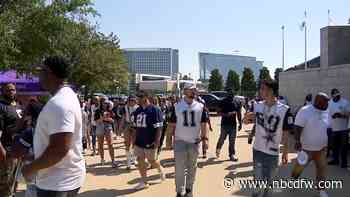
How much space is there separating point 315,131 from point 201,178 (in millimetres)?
3016

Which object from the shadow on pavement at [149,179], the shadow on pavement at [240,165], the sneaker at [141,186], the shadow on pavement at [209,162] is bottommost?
the shadow on pavement at [149,179]

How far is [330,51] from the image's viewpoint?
692 inches

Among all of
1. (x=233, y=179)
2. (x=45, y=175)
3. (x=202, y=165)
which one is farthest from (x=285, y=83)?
(x=45, y=175)

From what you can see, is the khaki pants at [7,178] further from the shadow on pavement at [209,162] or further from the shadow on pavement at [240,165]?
the shadow on pavement at [240,165]

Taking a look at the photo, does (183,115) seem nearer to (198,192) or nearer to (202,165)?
(198,192)

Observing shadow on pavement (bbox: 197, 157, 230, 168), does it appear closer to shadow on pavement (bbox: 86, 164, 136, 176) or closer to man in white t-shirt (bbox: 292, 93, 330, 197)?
shadow on pavement (bbox: 86, 164, 136, 176)

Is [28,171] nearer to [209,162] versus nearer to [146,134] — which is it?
[146,134]

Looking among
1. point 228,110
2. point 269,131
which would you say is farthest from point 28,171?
point 228,110

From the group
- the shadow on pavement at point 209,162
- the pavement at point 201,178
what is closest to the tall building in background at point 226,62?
the shadow on pavement at point 209,162

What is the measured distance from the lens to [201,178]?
977 centimetres

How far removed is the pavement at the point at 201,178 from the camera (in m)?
8.35

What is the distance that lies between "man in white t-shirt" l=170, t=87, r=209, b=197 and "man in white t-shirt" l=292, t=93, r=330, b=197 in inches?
64.3

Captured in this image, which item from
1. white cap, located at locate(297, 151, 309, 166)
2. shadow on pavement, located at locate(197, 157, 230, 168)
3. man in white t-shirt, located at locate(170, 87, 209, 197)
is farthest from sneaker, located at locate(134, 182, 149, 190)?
white cap, located at locate(297, 151, 309, 166)

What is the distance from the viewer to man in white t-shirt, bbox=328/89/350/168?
10.9m
